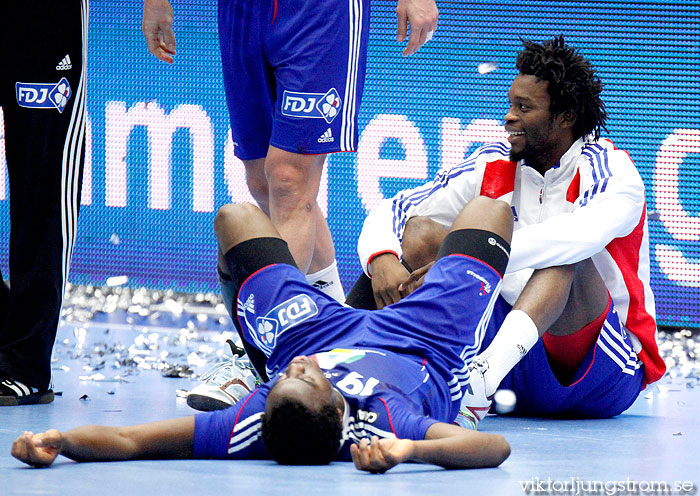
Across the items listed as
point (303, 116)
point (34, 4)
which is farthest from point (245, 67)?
point (34, 4)

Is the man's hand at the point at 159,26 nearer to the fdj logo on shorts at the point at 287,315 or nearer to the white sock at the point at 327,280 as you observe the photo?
the white sock at the point at 327,280

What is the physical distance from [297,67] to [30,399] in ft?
3.96

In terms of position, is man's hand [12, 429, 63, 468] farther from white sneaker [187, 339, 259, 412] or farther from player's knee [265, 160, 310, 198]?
player's knee [265, 160, 310, 198]

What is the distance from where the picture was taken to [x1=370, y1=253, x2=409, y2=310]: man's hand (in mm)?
2973

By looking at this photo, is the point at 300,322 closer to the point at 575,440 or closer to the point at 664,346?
the point at 575,440

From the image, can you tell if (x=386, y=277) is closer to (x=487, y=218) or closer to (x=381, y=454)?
(x=487, y=218)

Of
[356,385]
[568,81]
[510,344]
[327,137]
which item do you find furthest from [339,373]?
[568,81]

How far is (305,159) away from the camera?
3.15 meters

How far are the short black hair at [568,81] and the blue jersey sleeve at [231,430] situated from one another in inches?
63.0

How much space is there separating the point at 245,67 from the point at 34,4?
635 millimetres

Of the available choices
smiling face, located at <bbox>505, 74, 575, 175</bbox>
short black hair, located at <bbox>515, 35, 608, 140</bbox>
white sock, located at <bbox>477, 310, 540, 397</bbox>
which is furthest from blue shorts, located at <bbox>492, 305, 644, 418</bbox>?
short black hair, located at <bbox>515, 35, 608, 140</bbox>

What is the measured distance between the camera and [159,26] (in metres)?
3.43

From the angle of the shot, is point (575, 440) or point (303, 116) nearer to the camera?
point (575, 440)

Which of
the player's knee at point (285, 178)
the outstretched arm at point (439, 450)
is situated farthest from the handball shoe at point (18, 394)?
the outstretched arm at point (439, 450)
